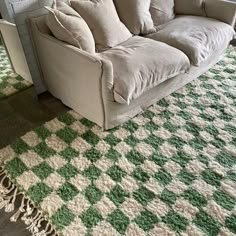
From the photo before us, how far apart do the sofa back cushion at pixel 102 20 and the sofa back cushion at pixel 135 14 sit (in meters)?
0.12

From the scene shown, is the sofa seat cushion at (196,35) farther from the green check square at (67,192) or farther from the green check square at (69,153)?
the green check square at (67,192)

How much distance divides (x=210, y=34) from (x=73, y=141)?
1446 millimetres

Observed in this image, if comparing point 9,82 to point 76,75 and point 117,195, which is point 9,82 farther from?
point 117,195

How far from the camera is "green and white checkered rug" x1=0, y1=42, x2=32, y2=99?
2.30 metres

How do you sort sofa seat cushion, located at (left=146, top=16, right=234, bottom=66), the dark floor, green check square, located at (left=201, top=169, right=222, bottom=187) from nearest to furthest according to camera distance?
green check square, located at (left=201, top=169, right=222, bottom=187), the dark floor, sofa seat cushion, located at (left=146, top=16, right=234, bottom=66)

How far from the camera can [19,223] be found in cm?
136

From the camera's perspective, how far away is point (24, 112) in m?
2.12

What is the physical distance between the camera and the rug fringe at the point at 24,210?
1323 millimetres

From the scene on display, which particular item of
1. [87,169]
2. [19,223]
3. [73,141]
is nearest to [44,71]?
[73,141]

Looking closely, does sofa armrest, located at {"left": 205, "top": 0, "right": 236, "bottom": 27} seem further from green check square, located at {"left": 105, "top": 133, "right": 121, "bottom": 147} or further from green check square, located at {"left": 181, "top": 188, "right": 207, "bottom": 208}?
green check square, located at {"left": 181, "top": 188, "right": 207, "bottom": 208}

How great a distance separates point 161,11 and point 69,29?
110cm

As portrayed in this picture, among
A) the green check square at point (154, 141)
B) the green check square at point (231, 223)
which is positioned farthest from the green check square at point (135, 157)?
the green check square at point (231, 223)

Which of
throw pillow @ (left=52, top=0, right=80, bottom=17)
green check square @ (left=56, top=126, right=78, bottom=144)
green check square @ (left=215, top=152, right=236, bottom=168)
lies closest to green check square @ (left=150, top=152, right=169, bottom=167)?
green check square @ (left=215, top=152, right=236, bottom=168)

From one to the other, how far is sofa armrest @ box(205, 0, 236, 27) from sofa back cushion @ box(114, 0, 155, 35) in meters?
0.62
